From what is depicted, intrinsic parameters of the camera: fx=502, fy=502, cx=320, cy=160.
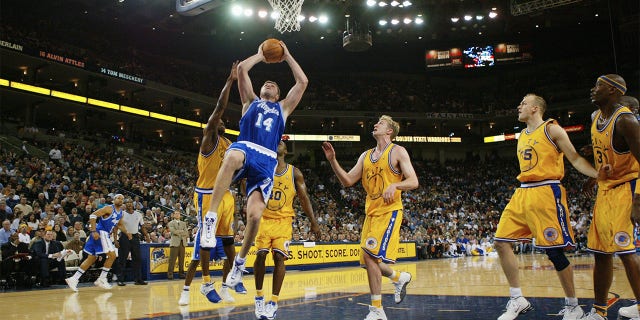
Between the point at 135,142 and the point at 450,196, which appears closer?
the point at 135,142

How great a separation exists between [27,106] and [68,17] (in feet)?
23.8

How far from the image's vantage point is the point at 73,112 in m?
32.2

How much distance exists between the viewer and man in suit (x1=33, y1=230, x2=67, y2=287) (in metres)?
Result: 11.8

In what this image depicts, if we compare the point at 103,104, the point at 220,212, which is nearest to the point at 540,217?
the point at 220,212

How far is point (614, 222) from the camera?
16.2 feet

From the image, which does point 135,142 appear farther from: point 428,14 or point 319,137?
point 428,14

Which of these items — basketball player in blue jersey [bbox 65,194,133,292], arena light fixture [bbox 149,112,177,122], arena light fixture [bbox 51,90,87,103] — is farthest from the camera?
arena light fixture [bbox 149,112,177,122]

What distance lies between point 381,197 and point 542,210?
67.0 inches

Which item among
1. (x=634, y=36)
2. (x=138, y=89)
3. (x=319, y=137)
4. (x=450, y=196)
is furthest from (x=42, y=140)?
(x=634, y=36)

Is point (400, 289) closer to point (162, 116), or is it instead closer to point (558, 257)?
point (558, 257)

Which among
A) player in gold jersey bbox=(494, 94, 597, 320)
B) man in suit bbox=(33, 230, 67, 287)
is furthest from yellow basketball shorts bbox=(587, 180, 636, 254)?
man in suit bbox=(33, 230, 67, 287)

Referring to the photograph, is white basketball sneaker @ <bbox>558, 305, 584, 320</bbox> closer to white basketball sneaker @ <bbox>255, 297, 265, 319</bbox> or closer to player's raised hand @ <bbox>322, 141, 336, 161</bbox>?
player's raised hand @ <bbox>322, 141, 336, 161</bbox>

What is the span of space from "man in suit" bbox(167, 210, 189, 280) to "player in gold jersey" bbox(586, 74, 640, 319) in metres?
10.3

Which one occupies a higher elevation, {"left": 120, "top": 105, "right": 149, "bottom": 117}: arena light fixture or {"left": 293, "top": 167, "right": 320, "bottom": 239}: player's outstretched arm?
{"left": 120, "top": 105, "right": 149, "bottom": 117}: arena light fixture
